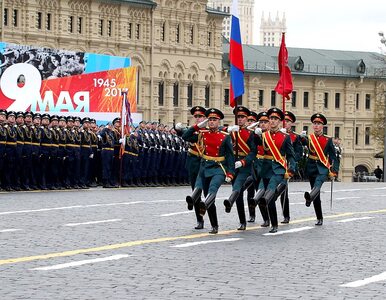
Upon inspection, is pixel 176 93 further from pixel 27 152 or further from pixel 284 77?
pixel 284 77

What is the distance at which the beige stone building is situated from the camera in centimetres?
8762

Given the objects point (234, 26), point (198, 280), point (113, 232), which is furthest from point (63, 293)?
point (234, 26)

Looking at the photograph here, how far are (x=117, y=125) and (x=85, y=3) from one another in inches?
2222

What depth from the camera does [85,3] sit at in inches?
3524

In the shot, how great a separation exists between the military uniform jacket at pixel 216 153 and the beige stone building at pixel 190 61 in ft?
210

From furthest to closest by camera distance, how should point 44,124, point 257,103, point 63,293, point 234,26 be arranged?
point 257,103 → point 44,124 → point 234,26 → point 63,293

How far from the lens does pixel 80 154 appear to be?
32062mm

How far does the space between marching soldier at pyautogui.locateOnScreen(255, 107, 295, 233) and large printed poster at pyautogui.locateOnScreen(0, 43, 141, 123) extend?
19.3m

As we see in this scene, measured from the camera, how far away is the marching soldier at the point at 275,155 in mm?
19453

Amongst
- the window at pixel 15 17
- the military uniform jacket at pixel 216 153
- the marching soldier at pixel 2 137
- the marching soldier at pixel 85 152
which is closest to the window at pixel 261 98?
the window at pixel 15 17

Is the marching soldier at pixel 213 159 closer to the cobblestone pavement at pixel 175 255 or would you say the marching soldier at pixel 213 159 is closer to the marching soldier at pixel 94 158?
the cobblestone pavement at pixel 175 255

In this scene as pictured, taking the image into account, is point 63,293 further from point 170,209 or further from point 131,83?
point 131,83

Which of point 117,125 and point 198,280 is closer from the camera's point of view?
point 198,280

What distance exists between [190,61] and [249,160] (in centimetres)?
8036
